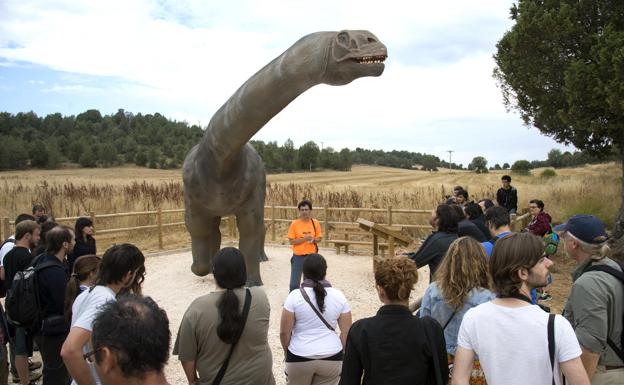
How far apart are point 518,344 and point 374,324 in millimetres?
556

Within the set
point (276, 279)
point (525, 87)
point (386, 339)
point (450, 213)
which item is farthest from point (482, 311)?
point (525, 87)

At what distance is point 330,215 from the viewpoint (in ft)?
45.1

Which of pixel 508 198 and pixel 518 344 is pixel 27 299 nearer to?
pixel 518 344

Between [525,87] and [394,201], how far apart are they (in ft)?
20.7

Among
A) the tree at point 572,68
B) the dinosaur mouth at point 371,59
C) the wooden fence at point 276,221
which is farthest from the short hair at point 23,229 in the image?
the tree at point 572,68

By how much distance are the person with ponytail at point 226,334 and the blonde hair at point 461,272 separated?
94 centimetres

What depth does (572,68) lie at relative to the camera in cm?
900

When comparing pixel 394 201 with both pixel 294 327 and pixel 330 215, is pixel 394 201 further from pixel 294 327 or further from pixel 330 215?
pixel 294 327

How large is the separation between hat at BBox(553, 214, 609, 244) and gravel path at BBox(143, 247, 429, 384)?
286 cm

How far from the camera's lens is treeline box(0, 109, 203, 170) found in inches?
1491

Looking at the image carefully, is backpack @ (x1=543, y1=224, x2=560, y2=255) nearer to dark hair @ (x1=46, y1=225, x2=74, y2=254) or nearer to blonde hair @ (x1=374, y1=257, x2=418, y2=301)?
blonde hair @ (x1=374, y1=257, x2=418, y2=301)

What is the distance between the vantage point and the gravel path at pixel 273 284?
18.3 feet

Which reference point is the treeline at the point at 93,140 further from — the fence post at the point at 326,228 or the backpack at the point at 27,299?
the backpack at the point at 27,299

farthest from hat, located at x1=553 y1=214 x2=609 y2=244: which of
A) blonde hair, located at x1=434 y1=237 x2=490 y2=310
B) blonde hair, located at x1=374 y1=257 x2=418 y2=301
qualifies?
blonde hair, located at x1=374 y1=257 x2=418 y2=301
